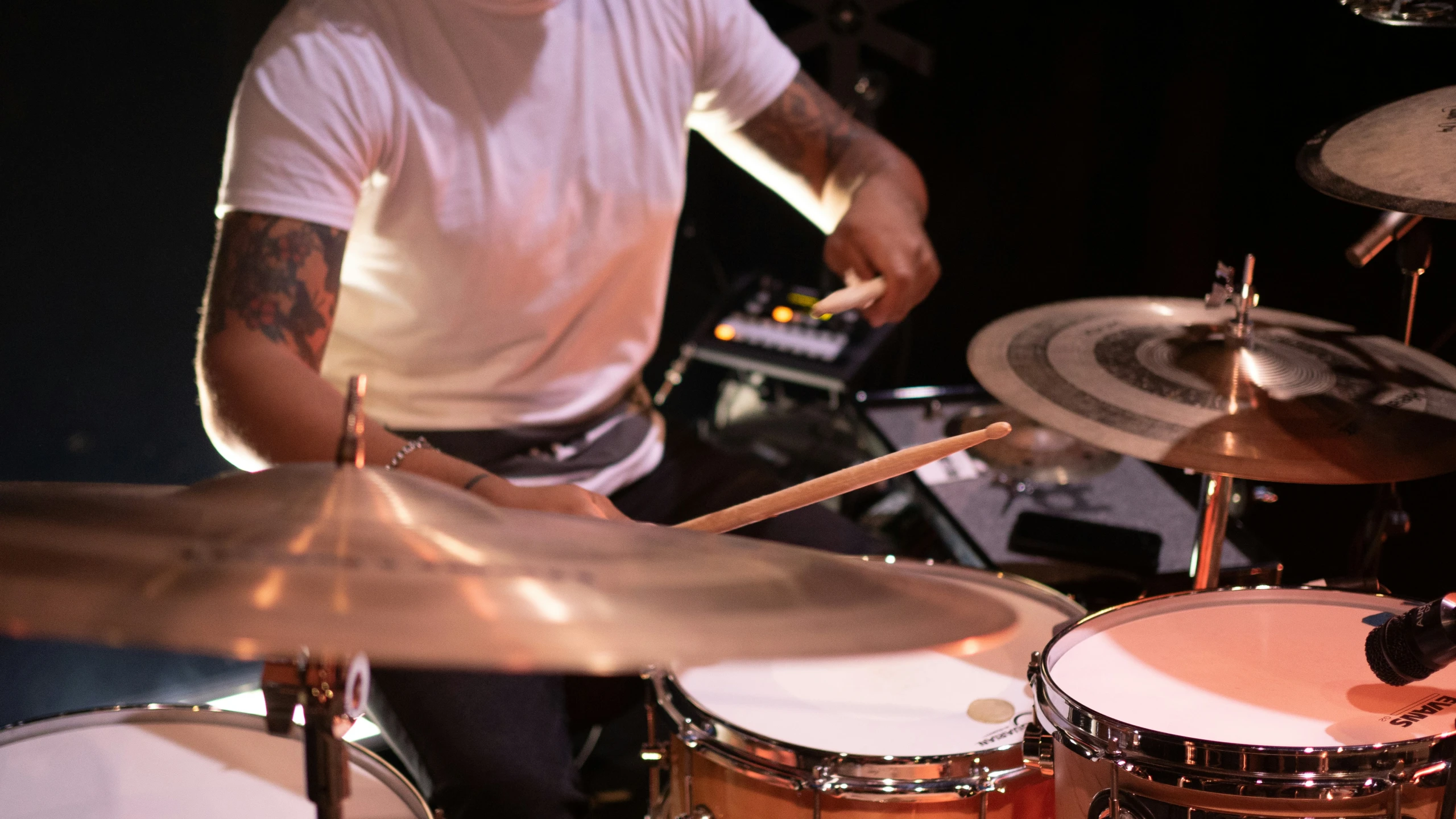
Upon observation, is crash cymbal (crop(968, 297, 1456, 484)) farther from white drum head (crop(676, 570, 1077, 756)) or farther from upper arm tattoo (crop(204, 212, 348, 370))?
upper arm tattoo (crop(204, 212, 348, 370))

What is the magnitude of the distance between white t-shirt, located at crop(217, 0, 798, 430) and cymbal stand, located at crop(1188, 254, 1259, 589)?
77cm

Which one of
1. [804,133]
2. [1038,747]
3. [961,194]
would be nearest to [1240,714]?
[1038,747]

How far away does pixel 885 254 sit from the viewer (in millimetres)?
1535

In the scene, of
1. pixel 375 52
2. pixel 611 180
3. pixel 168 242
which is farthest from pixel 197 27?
pixel 611 180

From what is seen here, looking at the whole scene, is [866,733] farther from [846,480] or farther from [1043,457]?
[1043,457]

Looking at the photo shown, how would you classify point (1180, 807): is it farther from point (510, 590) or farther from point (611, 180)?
point (611, 180)

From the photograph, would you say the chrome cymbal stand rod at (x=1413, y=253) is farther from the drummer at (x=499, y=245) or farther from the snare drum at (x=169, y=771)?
the snare drum at (x=169, y=771)

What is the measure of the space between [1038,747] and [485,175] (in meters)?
0.98

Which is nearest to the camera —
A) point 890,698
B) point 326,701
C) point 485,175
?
point 326,701

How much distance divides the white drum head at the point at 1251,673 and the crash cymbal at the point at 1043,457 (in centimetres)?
85

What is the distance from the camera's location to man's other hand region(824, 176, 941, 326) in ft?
5.01

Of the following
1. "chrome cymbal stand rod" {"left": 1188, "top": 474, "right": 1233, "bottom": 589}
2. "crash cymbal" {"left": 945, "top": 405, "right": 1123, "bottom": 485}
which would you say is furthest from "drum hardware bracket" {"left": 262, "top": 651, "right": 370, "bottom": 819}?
"crash cymbal" {"left": 945, "top": 405, "right": 1123, "bottom": 485}

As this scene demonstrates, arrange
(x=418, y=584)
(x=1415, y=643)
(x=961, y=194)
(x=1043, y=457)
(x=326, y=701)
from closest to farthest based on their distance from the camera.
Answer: (x=418, y=584)
(x=326, y=701)
(x=1415, y=643)
(x=1043, y=457)
(x=961, y=194)

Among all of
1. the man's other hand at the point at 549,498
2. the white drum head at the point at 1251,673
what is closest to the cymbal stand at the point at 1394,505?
the white drum head at the point at 1251,673
